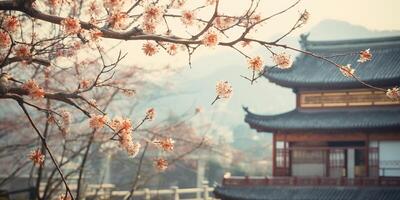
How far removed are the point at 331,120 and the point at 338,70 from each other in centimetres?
236

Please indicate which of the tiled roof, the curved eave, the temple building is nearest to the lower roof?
the temple building

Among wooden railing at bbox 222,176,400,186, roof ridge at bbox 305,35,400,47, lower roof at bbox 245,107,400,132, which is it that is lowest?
wooden railing at bbox 222,176,400,186

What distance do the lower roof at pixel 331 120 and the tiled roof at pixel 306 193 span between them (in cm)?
245

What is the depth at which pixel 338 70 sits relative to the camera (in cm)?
2073

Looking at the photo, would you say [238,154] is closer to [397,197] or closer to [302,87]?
[302,87]

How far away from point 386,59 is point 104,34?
19073mm

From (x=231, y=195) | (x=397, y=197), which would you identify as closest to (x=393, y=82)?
(x=397, y=197)

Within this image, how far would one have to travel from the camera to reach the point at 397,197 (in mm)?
16906

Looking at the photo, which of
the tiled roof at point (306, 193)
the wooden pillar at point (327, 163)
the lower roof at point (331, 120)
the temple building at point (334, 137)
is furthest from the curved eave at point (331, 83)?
the tiled roof at point (306, 193)

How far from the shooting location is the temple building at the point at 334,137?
18.3 meters

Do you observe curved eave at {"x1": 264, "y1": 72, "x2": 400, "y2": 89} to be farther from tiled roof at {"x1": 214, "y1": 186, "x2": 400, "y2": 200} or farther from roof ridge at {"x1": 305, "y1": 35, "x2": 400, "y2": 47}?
tiled roof at {"x1": 214, "y1": 186, "x2": 400, "y2": 200}

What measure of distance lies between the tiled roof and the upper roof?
4291 mm

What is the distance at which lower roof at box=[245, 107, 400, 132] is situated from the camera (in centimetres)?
1866

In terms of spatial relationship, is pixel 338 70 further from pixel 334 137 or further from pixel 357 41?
pixel 334 137
